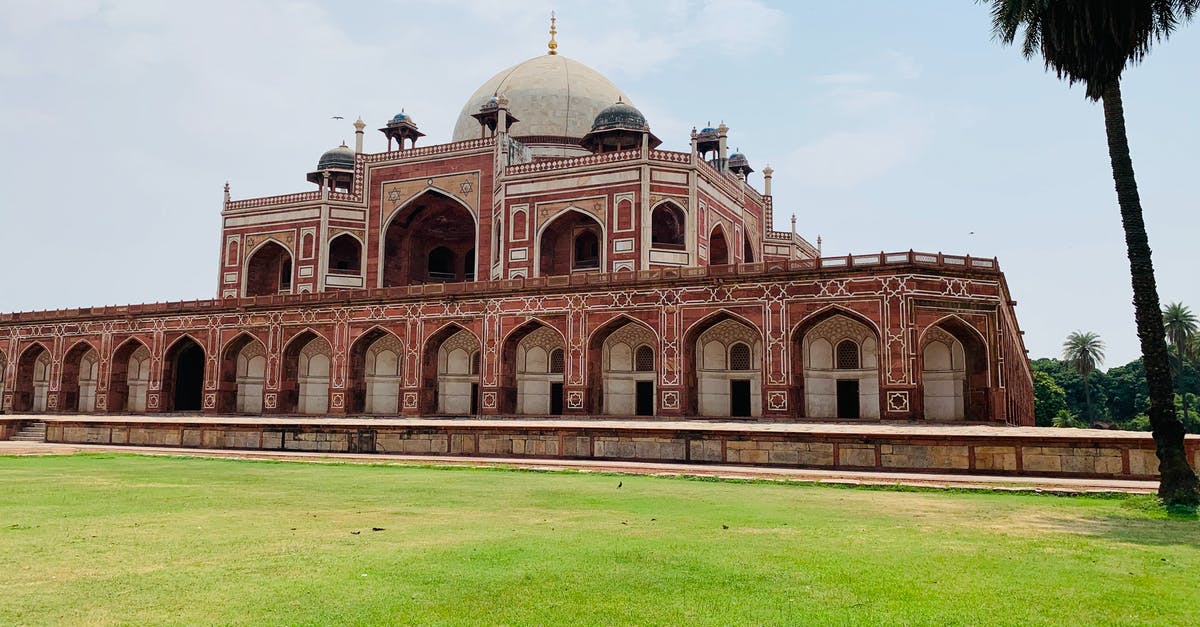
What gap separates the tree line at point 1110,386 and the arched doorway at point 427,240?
35.5 m

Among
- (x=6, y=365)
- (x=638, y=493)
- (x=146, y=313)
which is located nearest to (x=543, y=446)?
(x=638, y=493)

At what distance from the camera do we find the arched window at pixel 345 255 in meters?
37.9

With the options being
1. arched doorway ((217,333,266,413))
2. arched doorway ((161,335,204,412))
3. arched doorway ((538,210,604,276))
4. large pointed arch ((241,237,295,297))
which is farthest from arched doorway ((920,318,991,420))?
large pointed arch ((241,237,295,297))

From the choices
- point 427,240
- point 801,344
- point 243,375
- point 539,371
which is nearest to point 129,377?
point 243,375

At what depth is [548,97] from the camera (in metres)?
38.3

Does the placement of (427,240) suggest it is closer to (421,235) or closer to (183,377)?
(421,235)

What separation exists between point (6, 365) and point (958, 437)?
36.9 metres

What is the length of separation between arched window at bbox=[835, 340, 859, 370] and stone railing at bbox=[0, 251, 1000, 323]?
2631 mm

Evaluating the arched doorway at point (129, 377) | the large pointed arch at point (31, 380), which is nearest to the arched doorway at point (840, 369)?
the arched doorway at point (129, 377)

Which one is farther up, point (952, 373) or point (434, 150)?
point (434, 150)

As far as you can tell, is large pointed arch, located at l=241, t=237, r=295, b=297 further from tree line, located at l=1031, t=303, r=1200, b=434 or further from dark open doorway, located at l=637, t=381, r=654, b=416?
tree line, located at l=1031, t=303, r=1200, b=434

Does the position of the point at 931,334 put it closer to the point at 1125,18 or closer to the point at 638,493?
the point at 1125,18

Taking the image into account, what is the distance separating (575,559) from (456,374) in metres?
24.4

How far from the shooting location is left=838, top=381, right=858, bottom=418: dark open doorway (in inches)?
947
